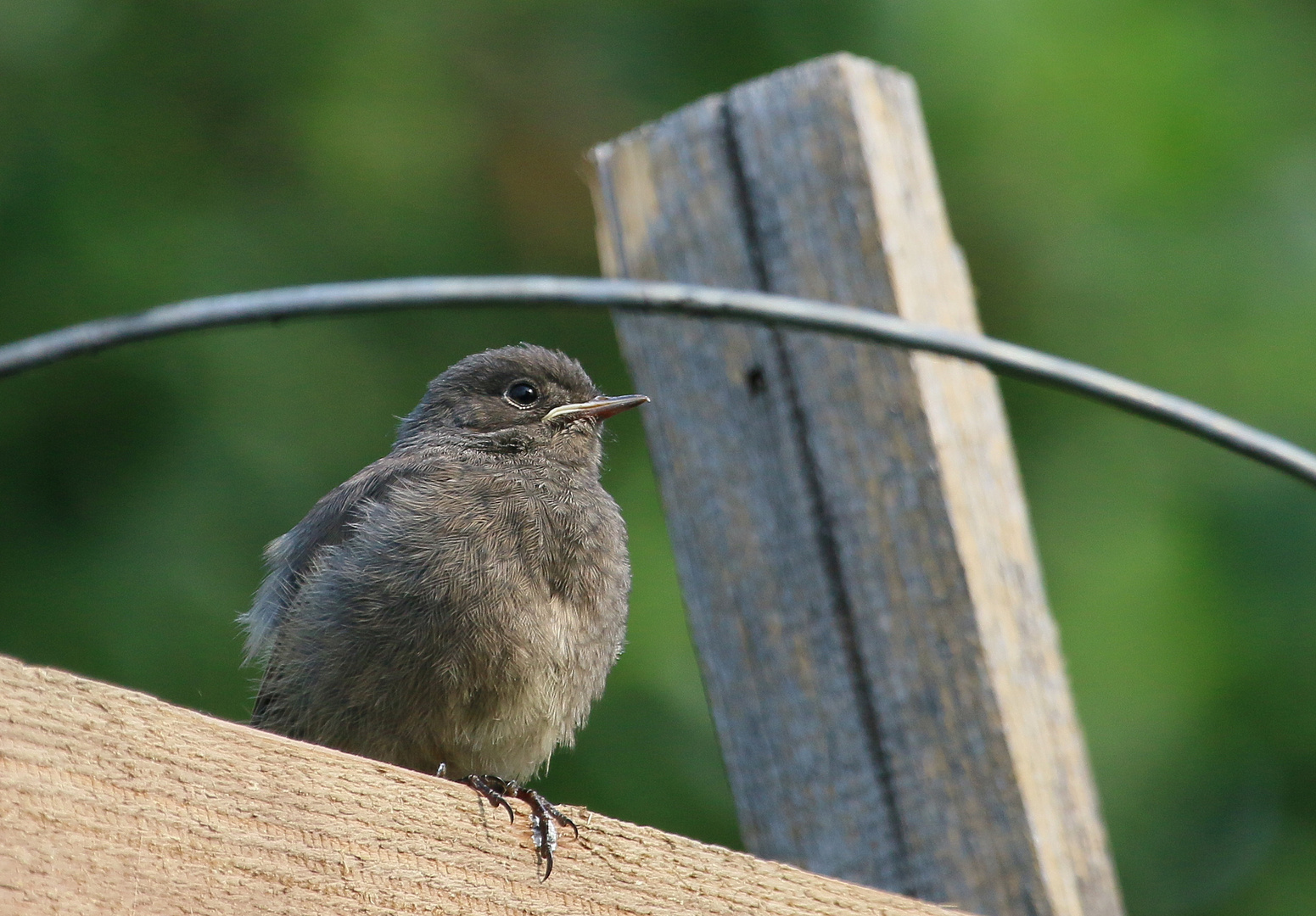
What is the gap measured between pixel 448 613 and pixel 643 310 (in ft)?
3.56

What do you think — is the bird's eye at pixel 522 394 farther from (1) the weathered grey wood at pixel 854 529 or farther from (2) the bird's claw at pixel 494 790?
(2) the bird's claw at pixel 494 790

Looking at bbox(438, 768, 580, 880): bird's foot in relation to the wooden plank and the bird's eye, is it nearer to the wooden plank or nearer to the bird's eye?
the wooden plank

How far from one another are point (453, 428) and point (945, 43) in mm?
2763

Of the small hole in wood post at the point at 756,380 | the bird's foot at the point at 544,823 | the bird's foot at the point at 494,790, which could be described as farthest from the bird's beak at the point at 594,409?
the bird's foot at the point at 544,823

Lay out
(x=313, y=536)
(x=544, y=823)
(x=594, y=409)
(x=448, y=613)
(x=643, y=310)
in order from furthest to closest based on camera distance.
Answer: (x=594, y=409) → (x=313, y=536) → (x=448, y=613) → (x=643, y=310) → (x=544, y=823)

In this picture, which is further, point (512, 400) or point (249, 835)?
point (512, 400)

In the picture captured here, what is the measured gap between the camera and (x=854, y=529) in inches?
135

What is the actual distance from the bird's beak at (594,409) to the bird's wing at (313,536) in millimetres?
454

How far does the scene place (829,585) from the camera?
3477 millimetres

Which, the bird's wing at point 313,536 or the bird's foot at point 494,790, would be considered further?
the bird's wing at point 313,536

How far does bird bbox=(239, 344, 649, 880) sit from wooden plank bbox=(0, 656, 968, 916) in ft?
3.14

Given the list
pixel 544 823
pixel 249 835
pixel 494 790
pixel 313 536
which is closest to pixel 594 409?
pixel 313 536

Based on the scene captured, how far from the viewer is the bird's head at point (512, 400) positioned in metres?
4.59

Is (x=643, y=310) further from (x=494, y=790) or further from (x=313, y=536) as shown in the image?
(x=313, y=536)
